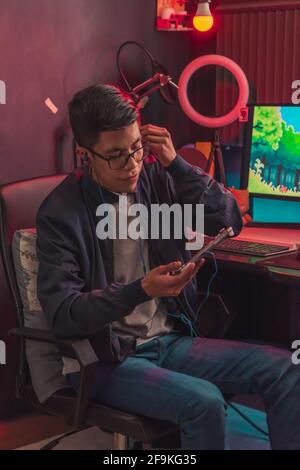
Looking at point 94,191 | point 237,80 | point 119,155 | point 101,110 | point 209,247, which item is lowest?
point 209,247

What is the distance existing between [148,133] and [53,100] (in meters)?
0.72

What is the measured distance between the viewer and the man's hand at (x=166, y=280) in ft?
6.39

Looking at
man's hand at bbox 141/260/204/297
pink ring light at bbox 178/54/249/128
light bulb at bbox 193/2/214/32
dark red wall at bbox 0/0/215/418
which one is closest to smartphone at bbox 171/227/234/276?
man's hand at bbox 141/260/204/297

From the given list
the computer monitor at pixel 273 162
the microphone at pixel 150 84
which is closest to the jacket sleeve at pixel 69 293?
the microphone at pixel 150 84

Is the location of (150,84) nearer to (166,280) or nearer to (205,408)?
(166,280)

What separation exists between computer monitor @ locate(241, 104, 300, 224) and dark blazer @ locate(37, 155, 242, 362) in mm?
489

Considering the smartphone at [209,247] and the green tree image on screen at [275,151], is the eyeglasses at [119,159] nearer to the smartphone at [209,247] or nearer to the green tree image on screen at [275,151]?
the smartphone at [209,247]

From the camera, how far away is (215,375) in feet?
7.43

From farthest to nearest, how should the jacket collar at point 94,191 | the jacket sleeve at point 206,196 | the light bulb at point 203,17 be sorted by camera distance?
the light bulb at point 203,17, the jacket sleeve at point 206,196, the jacket collar at point 94,191

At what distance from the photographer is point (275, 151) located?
2.93 metres

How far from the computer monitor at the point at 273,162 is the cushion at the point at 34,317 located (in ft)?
3.49

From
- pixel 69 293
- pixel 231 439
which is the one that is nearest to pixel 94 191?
pixel 69 293

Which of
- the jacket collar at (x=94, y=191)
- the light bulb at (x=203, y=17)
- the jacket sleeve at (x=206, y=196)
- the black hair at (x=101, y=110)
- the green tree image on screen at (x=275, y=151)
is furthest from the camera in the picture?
the light bulb at (x=203, y=17)

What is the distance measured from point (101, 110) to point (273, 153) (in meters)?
0.98
